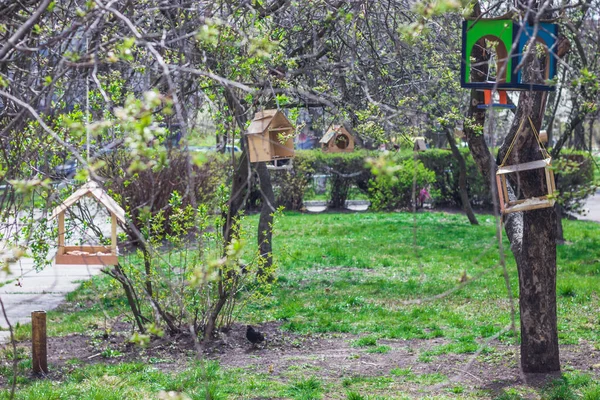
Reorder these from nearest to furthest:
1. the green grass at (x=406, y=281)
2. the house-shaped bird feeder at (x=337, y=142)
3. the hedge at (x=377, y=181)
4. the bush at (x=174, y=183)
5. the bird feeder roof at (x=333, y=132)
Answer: the green grass at (x=406, y=281)
the bird feeder roof at (x=333, y=132)
the house-shaped bird feeder at (x=337, y=142)
the bush at (x=174, y=183)
the hedge at (x=377, y=181)

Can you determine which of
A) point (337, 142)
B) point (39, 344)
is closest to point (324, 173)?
point (337, 142)

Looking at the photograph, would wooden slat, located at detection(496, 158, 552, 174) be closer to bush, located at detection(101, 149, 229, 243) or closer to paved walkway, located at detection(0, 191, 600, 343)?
paved walkway, located at detection(0, 191, 600, 343)

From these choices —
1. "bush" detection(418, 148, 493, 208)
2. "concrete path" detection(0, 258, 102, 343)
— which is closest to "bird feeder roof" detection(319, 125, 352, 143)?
"concrete path" detection(0, 258, 102, 343)

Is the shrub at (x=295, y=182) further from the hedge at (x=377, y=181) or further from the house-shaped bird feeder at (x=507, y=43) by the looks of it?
the house-shaped bird feeder at (x=507, y=43)

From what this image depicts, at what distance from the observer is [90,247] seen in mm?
5309

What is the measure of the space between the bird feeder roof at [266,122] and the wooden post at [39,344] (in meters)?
2.53

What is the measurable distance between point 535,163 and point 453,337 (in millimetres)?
A: 2722

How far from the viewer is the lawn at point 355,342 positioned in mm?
5867

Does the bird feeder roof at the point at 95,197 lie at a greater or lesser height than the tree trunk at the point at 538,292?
greater

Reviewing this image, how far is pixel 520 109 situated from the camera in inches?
232

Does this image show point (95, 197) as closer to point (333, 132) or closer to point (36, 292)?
point (333, 132)

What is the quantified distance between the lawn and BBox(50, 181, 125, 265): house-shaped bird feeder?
9.7 inches

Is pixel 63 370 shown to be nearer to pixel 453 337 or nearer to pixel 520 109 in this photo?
pixel 453 337

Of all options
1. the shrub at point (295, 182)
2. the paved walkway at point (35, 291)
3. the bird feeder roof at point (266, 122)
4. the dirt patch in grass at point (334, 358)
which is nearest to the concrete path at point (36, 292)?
the paved walkway at point (35, 291)
